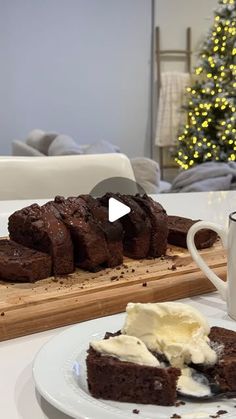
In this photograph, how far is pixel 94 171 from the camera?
213cm

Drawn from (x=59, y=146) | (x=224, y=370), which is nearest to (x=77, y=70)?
(x=59, y=146)

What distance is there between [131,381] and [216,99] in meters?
5.09

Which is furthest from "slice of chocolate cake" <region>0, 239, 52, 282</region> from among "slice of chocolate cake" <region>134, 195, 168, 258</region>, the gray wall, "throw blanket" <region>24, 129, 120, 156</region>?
the gray wall

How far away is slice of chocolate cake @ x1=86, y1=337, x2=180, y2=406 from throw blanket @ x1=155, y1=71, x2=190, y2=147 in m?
6.07

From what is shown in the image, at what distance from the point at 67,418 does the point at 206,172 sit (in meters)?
3.34

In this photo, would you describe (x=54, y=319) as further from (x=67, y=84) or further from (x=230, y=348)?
(x=67, y=84)

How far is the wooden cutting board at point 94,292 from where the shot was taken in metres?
0.96

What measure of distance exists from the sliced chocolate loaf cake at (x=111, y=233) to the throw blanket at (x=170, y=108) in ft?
18.0

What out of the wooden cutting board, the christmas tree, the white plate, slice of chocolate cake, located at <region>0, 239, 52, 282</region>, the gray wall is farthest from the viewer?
the gray wall

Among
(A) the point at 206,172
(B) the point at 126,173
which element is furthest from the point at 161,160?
(B) the point at 126,173

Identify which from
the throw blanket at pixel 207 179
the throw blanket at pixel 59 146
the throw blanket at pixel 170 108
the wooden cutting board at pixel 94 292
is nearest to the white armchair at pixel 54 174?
the wooden cutting board at pixel 94 292

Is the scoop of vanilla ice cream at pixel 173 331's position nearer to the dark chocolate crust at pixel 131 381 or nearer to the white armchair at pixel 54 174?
the dark chocolate crust at pixel 131 381

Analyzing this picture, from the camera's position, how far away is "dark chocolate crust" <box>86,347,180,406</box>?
70cm

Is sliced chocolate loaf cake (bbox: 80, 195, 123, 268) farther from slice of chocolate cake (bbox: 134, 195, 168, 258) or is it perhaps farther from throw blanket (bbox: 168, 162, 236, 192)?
throw blanket (bbox: 168, 162, 236, 192)
